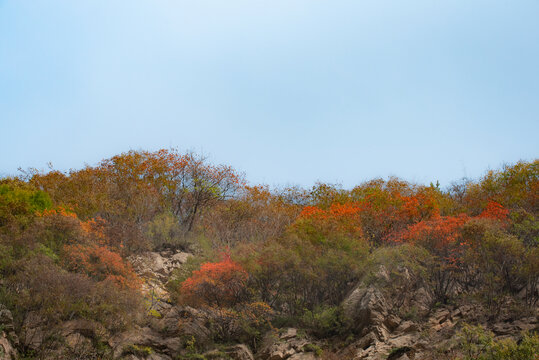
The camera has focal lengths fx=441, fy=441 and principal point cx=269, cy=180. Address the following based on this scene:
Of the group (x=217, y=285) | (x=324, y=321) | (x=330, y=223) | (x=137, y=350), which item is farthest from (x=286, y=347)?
(x=330, y=223)

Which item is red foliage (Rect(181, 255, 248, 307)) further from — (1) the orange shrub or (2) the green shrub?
(2) the green shrub

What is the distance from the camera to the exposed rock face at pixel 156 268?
21.4 meters

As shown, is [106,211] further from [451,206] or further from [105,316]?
[451,206]

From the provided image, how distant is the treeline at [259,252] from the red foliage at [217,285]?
0.16ft

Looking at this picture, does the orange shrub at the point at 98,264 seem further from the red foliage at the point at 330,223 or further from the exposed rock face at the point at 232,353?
the red foliage at the point at 330,223

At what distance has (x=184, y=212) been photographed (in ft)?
104

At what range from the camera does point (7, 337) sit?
15.5 meters

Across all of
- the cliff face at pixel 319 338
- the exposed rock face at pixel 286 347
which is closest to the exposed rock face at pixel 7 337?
the cliff face at pixel 319 338

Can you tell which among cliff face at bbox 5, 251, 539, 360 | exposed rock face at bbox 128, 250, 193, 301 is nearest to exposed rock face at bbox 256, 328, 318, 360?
cliff face at bbox 5, 251, 539, 360

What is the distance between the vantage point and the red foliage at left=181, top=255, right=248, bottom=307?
19328 millimetres

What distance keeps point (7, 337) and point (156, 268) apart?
8363 millimetres

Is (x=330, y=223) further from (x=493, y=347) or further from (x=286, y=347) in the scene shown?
(x=493, y=347)

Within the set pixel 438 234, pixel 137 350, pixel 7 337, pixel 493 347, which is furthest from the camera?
pixel 438 234

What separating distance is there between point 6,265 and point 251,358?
10.4 meters
